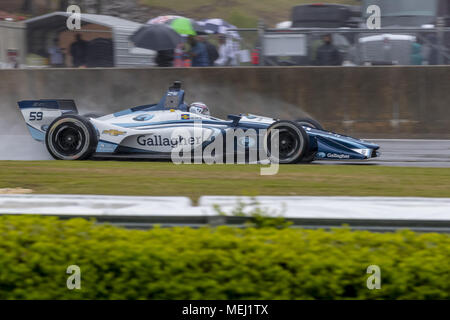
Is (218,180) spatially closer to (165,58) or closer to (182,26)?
(165,58)

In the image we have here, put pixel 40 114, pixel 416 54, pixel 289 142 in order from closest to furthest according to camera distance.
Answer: pixel 289 142 → pixel 40 114 → pixel 416 54

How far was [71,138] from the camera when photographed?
32.0ft

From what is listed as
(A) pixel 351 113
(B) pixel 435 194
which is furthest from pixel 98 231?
(A) pixel 351 113

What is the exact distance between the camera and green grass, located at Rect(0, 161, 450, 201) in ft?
21.4

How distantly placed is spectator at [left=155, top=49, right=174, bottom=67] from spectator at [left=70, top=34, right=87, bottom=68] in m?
1.55

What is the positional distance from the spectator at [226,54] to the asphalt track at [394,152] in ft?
10.9

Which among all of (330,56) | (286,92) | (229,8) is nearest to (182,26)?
(286,92)

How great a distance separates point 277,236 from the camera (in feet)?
12.5

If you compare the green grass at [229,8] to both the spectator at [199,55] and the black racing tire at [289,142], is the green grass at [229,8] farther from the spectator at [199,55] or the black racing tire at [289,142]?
the black racing tire at [289,142]

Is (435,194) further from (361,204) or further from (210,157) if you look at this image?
(210,157)

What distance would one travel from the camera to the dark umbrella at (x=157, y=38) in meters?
13.1

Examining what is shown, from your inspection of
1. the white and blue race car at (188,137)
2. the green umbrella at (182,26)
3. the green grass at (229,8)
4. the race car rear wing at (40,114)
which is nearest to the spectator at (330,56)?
the green umbrella at (182,26)

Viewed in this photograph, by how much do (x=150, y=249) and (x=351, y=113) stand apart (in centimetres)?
1006

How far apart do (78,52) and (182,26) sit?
2.24 metres
